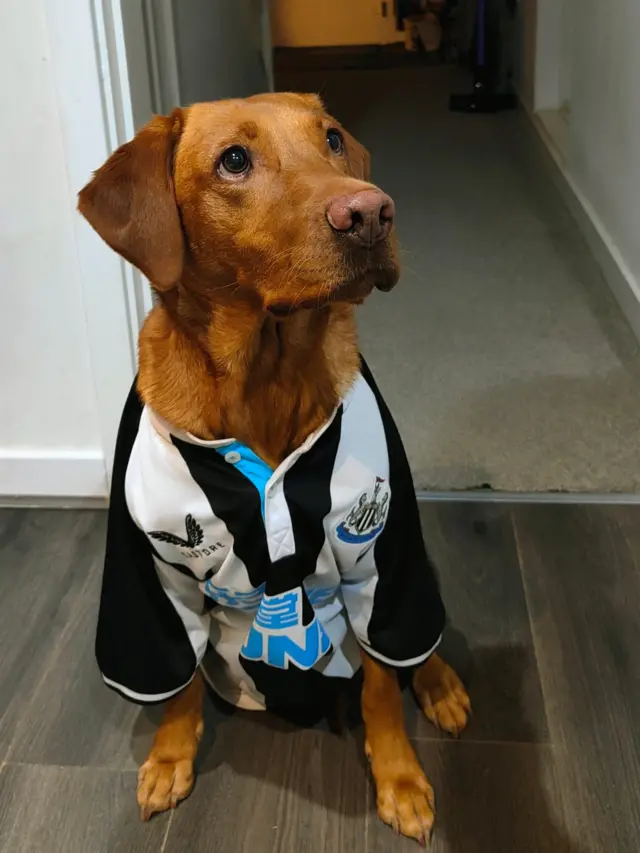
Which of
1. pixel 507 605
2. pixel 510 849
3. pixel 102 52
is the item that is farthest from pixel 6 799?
pixel 102 52

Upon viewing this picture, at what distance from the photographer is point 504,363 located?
240cm

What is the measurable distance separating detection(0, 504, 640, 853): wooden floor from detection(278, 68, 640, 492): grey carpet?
266mm

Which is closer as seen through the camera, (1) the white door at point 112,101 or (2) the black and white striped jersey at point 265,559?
(2) the black and white striped jersey at point 265,559

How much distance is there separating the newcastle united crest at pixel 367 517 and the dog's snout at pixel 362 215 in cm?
33

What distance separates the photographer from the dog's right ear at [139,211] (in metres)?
1.00

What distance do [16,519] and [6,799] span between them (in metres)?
0.76

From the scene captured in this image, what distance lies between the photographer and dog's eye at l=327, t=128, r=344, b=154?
110 centimetres

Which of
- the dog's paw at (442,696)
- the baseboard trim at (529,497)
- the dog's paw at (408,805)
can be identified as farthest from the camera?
the baseboard trim at (529,497)

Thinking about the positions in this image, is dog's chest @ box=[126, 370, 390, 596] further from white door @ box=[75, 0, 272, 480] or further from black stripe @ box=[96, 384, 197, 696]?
white door @ box=[75, 0, 272, 480]

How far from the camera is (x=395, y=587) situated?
1.19m

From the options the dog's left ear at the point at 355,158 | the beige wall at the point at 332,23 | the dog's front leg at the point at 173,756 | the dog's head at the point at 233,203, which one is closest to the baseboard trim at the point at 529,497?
the dog's front leg at the point at 173,756

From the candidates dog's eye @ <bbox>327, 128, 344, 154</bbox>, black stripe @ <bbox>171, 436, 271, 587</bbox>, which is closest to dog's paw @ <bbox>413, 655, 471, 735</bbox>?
black stripe @ <bbox>171, 436, 271, 587</bbox>

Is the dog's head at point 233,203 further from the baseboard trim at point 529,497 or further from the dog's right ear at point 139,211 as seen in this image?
the baseboard trim at point 529,497

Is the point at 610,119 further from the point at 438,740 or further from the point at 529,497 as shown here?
the point at 438,740
